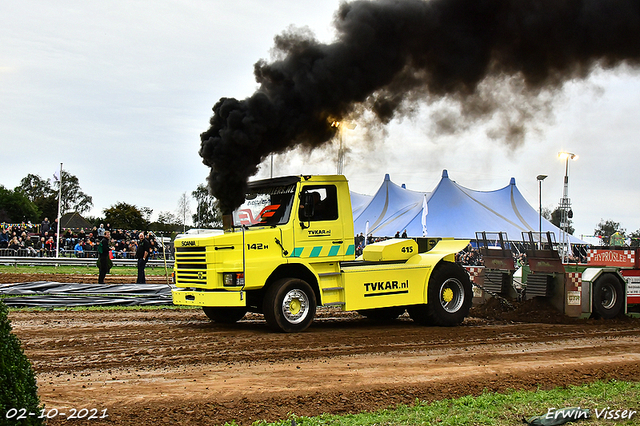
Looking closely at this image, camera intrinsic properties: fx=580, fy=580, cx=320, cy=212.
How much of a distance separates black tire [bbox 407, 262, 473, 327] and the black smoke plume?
3.94 metres

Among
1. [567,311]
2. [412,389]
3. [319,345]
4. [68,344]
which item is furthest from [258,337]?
[567,311]

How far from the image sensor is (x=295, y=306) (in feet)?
34.1

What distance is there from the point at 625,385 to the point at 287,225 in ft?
19.1

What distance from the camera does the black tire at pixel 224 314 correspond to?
11578 mm

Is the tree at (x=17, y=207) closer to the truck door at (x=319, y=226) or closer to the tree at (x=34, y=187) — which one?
the tree at (x=34, y=187)

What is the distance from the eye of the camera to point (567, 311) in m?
12.9

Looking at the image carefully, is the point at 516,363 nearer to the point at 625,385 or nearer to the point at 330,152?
the point at 625,385

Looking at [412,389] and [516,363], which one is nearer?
[412,389]

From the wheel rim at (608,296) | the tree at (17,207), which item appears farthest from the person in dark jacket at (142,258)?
the tree at (17,207)

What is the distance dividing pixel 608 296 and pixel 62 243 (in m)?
30.3

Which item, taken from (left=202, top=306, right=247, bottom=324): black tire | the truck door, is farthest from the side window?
(left=202, top=306, right=247, bottom=324): black tire

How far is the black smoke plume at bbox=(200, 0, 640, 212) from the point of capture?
1170 centimetres

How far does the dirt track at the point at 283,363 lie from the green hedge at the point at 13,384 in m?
1.53

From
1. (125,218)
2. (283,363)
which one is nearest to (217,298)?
(283,363)
